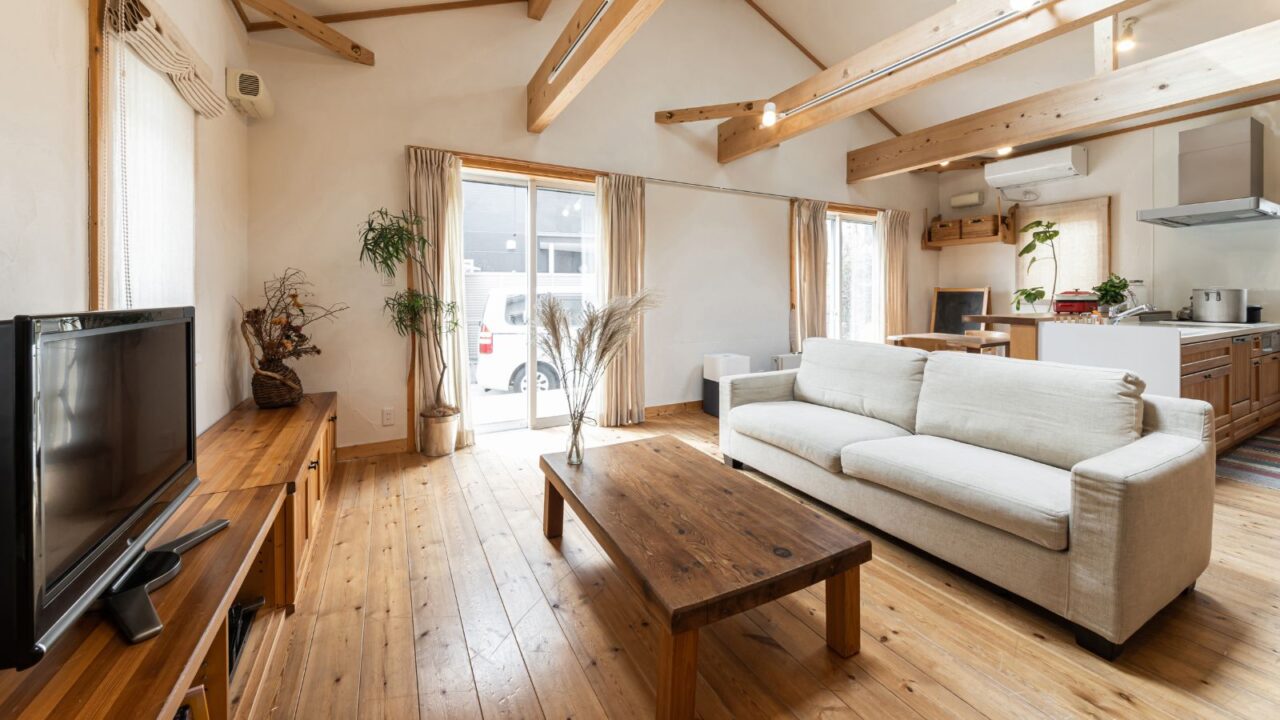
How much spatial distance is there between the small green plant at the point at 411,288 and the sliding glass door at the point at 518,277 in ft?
1.13

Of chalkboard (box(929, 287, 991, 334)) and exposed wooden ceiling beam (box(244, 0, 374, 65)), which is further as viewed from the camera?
chalkboard (box(929, 287, 991, 334))

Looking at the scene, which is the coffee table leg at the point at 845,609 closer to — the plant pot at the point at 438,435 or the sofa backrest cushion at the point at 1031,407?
the sofa backrest cushion at the point at 1031,407

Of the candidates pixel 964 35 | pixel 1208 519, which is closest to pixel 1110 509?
pixel 1208 519

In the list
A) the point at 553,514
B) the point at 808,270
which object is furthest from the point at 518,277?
the point at 808,270

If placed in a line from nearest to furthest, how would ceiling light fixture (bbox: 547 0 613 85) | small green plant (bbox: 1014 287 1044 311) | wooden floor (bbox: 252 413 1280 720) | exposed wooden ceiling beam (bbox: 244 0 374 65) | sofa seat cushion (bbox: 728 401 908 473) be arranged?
1. wooden floor (bbox: 252 413 1280 720)
2. sofa seat cushion (bbox: 728 401 908 473)
3. ceiling light fixture (bbox: 547 0 613 85)
4. exposed wooden ceiling beam (bbox: 244 0 374 65)
5. small green plant (bbox: 1014 287 1044 311)

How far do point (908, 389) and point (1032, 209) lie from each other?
4755 millimetres

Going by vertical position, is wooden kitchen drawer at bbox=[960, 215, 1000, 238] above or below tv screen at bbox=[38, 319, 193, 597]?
above

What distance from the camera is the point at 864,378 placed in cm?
304

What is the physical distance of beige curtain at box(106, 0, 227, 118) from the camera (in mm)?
1694

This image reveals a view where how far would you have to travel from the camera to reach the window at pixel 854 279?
6.15 meters

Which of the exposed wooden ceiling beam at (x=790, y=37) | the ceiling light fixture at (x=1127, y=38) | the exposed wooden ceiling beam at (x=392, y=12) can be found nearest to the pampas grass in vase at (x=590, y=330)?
the exposed wooden ceiling beam at (x=392, y=12)

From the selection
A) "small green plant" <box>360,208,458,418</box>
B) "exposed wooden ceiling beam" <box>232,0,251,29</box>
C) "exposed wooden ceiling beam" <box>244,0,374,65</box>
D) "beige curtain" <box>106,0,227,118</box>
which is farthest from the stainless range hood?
"exposed wooden ceiling beam" <box>232,0,251,29</box>

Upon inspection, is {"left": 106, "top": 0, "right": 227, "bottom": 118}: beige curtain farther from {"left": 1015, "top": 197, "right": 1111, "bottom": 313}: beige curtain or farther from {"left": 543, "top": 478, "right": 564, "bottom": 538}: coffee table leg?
{"left": 1015, "top": 197, "right": 1111, "bottom": 313}: beige curtain

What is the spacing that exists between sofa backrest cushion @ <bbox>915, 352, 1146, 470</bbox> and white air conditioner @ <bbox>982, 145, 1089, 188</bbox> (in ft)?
13.8
